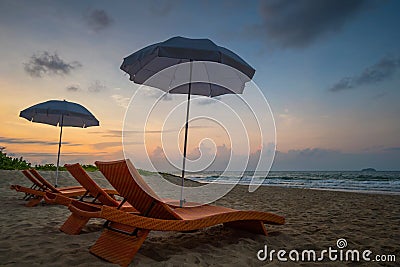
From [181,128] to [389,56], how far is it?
380 inches

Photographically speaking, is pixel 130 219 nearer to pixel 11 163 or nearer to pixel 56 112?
pixel 56 112

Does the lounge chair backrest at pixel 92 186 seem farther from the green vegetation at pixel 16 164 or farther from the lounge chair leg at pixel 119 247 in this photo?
the green vegetation at pixel 16 164

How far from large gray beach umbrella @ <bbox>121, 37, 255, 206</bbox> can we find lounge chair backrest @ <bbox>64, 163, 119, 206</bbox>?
3.62 ft

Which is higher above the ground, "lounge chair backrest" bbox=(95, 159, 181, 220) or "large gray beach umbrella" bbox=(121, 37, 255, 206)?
"large gray beach umbrella" bbox=(121, 37, 255, 206)

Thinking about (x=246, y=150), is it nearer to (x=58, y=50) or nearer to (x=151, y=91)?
(x=151, y=91)

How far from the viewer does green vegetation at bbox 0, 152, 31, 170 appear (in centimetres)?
1337

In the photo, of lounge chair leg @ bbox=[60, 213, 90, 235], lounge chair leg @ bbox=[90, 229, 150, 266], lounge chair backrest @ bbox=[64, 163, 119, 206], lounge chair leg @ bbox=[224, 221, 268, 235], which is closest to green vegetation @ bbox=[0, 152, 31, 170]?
lounge chair backrest @ bbox=[64, 163, 119, 206]

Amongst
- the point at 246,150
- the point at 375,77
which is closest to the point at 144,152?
the point at 246,150

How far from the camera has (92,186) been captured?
348 centimetres

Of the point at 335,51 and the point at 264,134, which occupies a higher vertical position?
the point at 335,51

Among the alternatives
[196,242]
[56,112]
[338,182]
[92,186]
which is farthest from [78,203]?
[338,182]

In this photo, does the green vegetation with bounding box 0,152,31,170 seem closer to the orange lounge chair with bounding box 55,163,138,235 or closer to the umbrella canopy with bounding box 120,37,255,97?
the umbrella canopy with bounding box 120,37,255,97

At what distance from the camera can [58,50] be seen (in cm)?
836

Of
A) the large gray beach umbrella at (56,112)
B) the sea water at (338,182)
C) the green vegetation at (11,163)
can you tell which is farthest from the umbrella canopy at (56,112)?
the green vegetation at (11,163)
